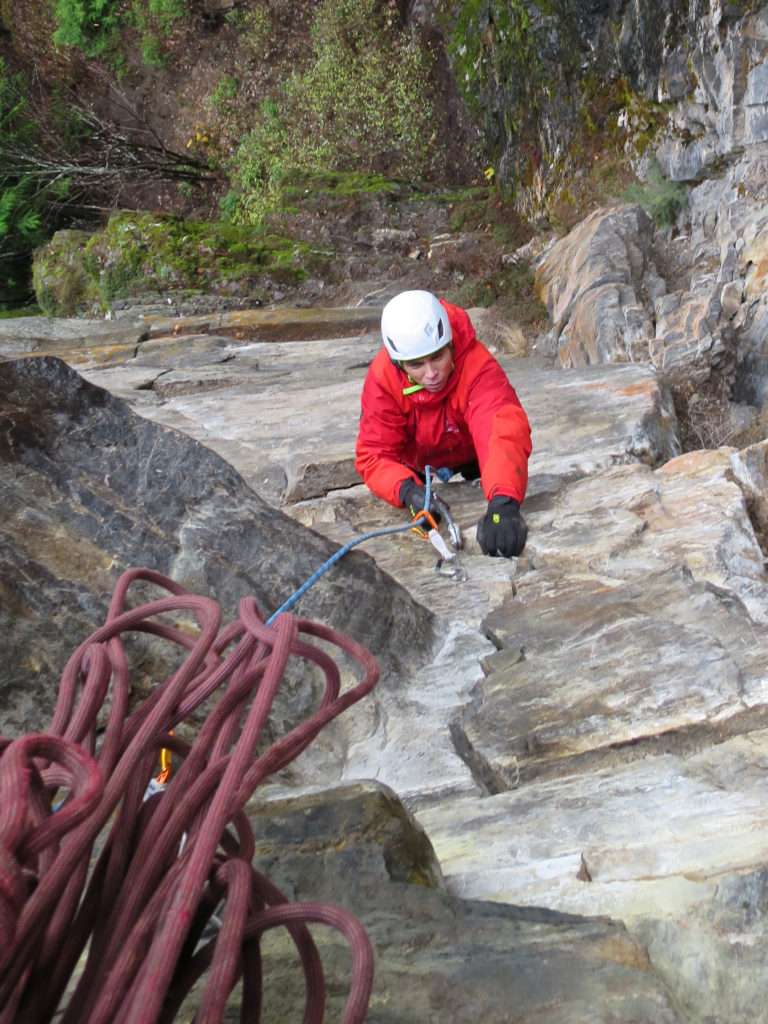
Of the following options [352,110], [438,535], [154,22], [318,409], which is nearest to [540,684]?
[438,535]

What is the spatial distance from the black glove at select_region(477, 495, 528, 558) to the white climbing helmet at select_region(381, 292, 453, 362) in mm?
698

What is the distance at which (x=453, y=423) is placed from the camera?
13.9ft

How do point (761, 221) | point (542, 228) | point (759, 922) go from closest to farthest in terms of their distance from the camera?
point (759, 922) < point (761, 221) < point (542, 228)

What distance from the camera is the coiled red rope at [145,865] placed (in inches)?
40.6

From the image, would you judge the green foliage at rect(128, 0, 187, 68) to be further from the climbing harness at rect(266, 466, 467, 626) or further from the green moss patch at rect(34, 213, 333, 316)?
the climbing harness at rect(266, 466, 467, 626)

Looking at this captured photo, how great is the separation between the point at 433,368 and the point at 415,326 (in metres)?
0.23

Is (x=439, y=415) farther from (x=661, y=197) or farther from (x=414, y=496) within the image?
(x=661, y=197)

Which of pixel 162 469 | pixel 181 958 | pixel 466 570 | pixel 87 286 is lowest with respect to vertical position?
pixel 466 570

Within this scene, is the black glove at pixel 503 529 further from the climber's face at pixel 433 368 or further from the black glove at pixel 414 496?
the climber's face at pixel 433 368

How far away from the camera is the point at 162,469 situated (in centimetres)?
301

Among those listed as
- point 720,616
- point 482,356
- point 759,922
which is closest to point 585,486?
point 482,356

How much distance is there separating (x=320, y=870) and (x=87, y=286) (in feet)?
43.1

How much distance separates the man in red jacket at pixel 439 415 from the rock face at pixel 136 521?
2.83ft

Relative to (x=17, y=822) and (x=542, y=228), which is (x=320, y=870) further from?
(x=542, y=228)
